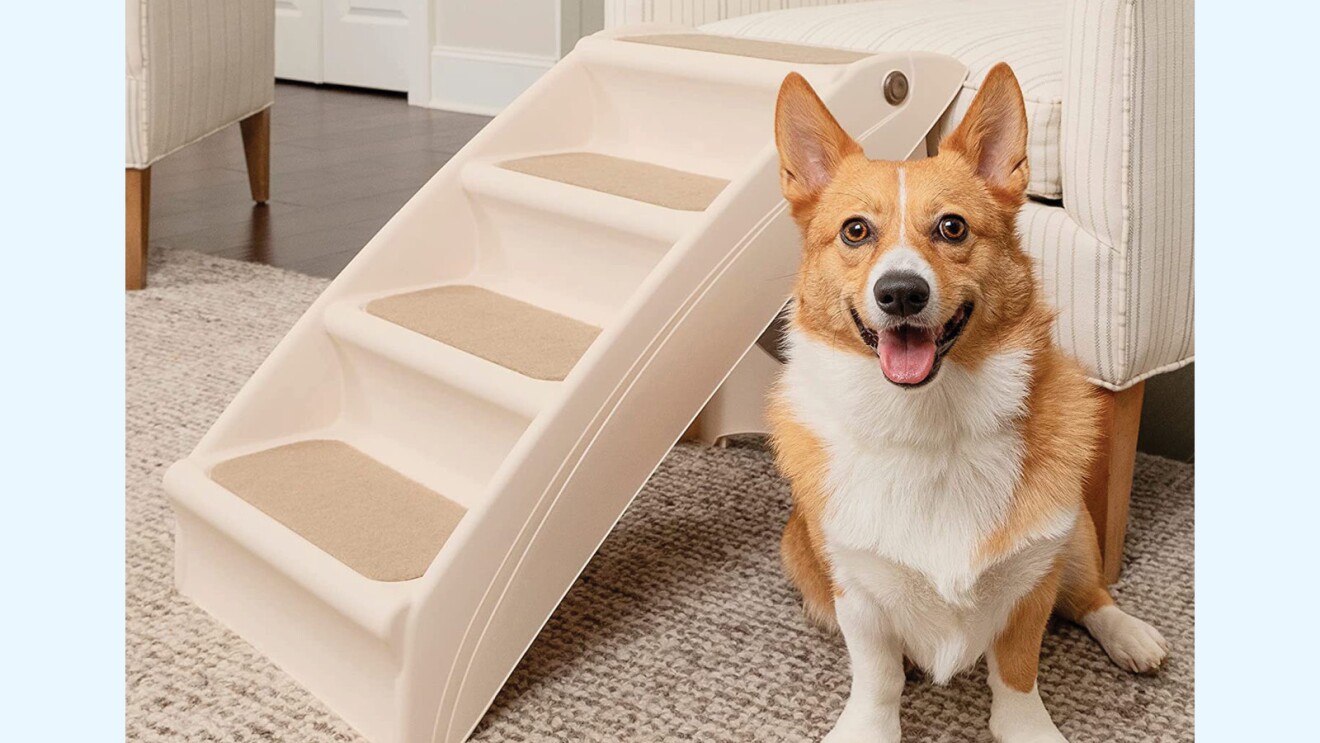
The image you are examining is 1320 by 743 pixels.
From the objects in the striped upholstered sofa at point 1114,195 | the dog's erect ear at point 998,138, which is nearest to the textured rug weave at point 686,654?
the striped upholstered sofa at point 1114,195

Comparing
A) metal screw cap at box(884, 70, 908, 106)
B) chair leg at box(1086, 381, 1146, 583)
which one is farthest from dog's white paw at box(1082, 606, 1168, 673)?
metal screw cap at box(884, 70, 908, 106)

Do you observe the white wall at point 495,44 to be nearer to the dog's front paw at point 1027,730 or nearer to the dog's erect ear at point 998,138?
the dog's erect ear at point 998,138

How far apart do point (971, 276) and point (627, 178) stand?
80 cm

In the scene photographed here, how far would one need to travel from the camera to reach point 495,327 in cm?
179

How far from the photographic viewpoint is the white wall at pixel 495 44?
5.03m

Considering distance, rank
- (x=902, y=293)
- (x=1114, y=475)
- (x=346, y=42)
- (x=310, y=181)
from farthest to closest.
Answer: (x=346, y=42) < (x=310, y=181) < (x=1114, y=475) < (x=902, y=293)

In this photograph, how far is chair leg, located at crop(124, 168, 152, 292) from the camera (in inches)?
115

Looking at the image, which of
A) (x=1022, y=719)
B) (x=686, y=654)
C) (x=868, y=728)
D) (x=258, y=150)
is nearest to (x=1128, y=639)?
(x=1022, y=719)

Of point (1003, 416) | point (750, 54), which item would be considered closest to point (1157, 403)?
point (750, 54)

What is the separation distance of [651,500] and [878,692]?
0.72 m

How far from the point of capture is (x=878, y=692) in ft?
4.54

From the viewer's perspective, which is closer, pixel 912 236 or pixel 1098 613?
pixel 912 236

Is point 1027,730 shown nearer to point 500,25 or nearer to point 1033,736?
point 1033,736

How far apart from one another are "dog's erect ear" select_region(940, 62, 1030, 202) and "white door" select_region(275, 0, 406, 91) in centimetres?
451
